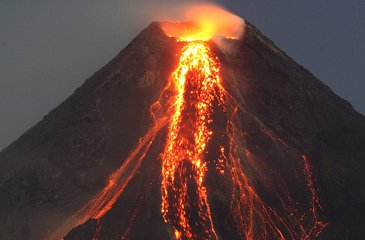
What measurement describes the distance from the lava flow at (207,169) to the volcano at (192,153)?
59mm

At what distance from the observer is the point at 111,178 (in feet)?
111

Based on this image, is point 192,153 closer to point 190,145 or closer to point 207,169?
point 190,145

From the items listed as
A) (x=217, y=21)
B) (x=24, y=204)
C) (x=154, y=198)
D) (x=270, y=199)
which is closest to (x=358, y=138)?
(x=270, y=199)

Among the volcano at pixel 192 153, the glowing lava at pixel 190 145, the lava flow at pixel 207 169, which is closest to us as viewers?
the glowing lava at pixel 190 145

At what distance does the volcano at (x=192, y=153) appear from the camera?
100 ft

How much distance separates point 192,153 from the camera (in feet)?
106

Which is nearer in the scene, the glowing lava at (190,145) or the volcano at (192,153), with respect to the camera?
the glowing lava at (190,145)

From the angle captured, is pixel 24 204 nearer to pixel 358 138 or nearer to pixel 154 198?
pixel 154 198

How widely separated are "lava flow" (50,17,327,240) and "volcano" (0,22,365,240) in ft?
0.19

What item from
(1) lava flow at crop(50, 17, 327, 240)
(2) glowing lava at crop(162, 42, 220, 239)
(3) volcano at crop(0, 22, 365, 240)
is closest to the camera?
(2) glowing lava at crop(162, 42, 220, 239)

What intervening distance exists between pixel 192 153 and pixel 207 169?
4.09ft

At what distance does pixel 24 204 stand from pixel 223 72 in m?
11.7

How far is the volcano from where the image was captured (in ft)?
100

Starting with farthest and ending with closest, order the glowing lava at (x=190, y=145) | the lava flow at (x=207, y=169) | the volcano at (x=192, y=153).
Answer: the volcano at (x=192, y=153) < the lava flow at (x=207, y=169) < the glowing lava at (x=190, y=145)
